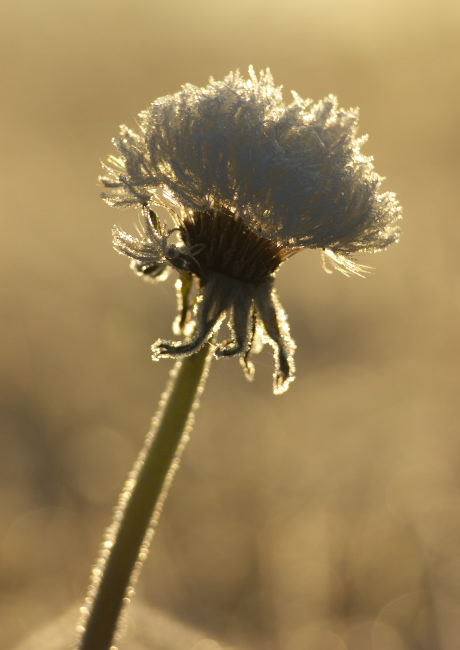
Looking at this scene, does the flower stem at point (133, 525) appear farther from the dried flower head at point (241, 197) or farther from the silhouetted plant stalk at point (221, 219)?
the dried flower head at point (241, 197)

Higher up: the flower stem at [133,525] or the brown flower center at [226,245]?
the brown flower center at [226,245]

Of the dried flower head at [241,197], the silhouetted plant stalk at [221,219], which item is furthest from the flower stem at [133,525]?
the dried flower head at [241,197]

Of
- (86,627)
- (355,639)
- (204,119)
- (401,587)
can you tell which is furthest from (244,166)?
(401,587)

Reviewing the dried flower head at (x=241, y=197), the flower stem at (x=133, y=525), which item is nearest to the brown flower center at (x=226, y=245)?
the dried flower head at (x=241, y=197)

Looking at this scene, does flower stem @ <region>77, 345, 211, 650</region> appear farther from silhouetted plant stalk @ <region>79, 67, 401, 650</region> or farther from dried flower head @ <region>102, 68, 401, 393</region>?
dried flower head @ <region>102, 68, 401, 393</region>

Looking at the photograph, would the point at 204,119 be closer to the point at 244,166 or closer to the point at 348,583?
the point at 244,166

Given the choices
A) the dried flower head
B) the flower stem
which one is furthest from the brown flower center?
the flower stem
